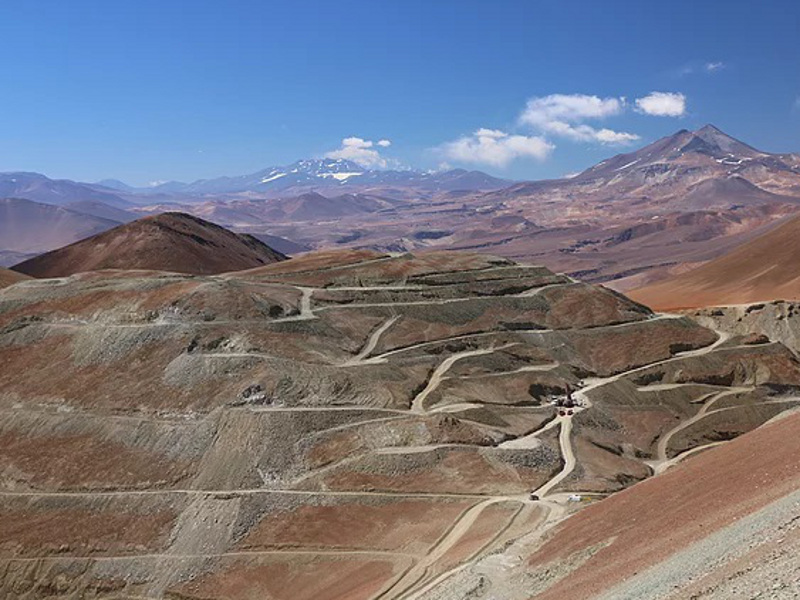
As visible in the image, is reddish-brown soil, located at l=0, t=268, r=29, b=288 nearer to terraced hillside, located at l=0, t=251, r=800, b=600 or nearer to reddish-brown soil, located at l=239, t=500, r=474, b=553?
terraced hillside, located at l=0, t=251, r=800, b=600

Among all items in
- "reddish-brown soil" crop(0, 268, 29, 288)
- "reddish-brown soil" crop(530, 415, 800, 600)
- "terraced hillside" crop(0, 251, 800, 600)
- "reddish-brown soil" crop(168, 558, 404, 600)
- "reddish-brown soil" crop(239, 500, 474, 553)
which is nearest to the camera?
"reddish-brown soil" crop(530, 415, 800, 600)

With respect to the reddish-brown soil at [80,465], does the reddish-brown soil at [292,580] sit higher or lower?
lower

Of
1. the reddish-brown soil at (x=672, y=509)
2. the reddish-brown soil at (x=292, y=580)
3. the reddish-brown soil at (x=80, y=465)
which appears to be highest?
the reddish-brown soil at (x=672, y=509)

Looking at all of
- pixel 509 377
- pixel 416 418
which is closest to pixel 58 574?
pixel 416 418

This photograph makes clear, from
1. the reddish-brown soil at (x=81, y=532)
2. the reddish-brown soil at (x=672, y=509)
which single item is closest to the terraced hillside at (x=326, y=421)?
the reddish-brown soil at (x=81, y=532)

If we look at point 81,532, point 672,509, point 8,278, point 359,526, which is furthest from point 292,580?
point 8,278

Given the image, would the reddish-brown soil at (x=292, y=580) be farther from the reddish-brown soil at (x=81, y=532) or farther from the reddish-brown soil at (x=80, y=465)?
the reddish-brown soil at (x=80, y=465)

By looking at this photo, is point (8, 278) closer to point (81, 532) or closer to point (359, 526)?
point (81, 532)

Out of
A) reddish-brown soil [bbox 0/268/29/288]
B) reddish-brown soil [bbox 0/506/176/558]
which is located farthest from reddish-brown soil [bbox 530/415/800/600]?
reddish-brown soil [bbox 0/268/29/288]

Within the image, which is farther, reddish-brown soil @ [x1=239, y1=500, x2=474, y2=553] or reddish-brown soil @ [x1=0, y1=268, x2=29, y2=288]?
reddish-brown soil @ [x1=0, y1=268, x2=29, y2=288]

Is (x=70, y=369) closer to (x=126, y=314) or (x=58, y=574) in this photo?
(x=126, y=314)
